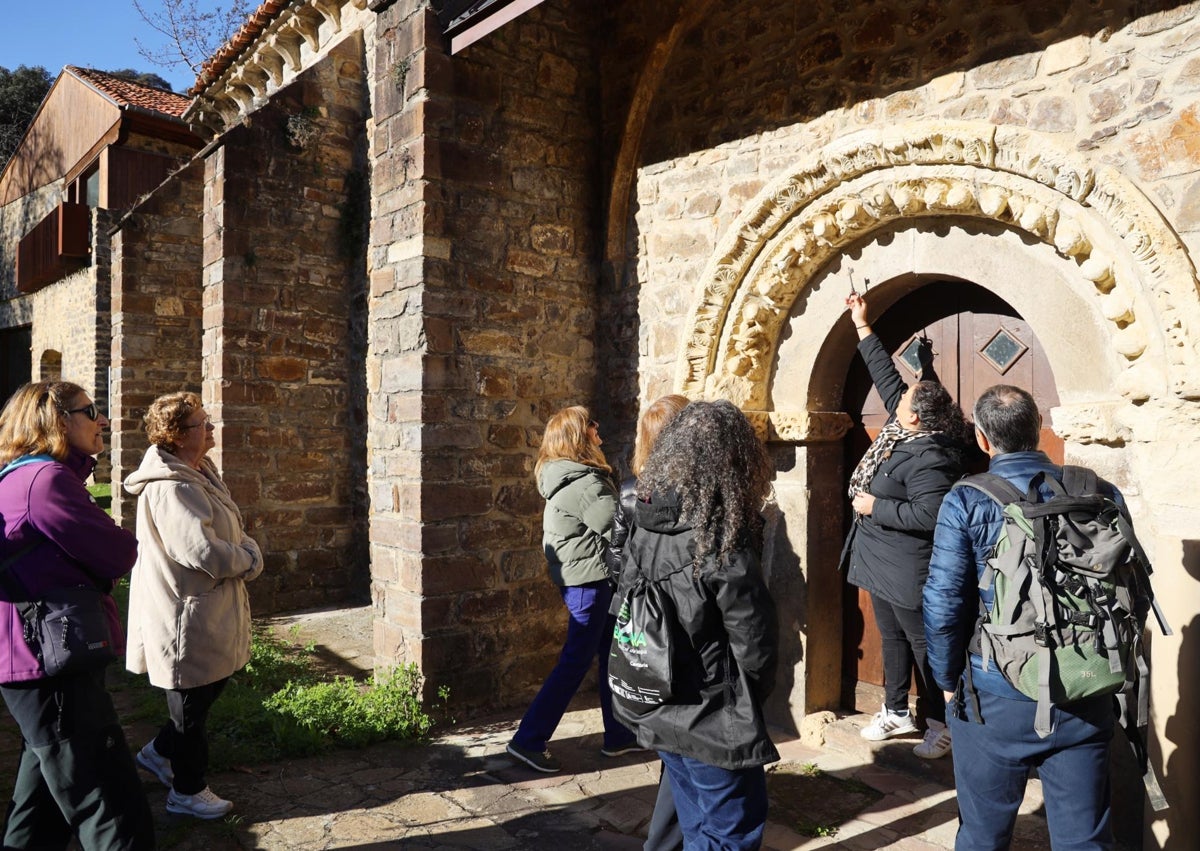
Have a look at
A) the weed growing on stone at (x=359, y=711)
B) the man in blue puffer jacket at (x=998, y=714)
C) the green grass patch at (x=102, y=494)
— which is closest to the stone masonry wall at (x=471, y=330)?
the weed growing on stone at (x=359, y=711)

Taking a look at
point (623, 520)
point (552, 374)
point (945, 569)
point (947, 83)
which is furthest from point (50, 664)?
point (947, 83)

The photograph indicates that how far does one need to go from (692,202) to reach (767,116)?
2.05ft

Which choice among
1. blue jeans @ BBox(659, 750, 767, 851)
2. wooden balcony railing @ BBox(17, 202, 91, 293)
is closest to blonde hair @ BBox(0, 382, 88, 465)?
blue jeans @ BBox(659, 750, 767, 851)

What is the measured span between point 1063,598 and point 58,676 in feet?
9.45

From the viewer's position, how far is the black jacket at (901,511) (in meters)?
3.38

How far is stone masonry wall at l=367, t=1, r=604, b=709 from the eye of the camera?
448 centimetres

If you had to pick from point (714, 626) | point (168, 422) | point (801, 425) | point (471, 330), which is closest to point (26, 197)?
point (471, 330)

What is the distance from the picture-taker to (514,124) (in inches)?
194

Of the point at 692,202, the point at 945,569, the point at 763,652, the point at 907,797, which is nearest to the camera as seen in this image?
the point at 763,652

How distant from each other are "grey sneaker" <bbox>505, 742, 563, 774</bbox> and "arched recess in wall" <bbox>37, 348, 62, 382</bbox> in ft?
53.8

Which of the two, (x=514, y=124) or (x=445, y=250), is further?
(x=514, y=124)

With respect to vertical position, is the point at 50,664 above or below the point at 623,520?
below

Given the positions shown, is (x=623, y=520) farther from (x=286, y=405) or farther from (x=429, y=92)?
(x=286, y=405)

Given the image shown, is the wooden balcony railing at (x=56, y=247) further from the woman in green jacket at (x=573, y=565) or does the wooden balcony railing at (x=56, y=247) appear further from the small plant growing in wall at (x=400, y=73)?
the woman in green jacket at (x=573, y=565)
